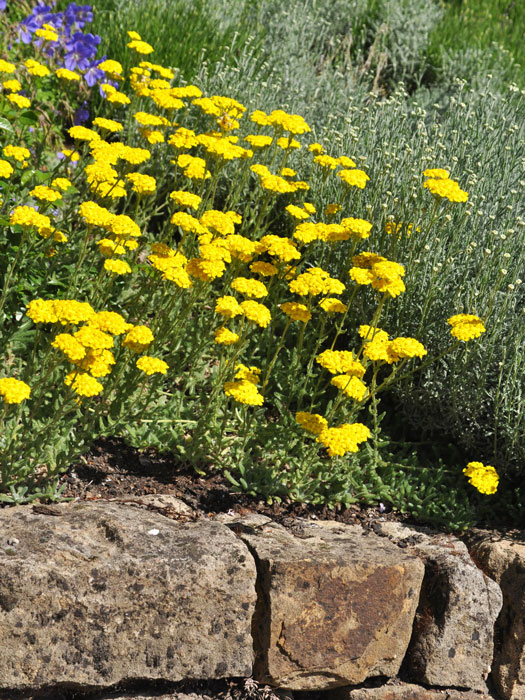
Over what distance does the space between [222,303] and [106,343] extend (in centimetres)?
53

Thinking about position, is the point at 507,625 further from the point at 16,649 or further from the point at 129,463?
the point at 16,649

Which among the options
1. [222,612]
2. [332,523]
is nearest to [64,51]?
[332,523]

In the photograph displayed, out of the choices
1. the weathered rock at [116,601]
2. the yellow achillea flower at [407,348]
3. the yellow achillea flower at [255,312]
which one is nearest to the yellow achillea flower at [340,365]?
the yellow achillea flower at [407,348]

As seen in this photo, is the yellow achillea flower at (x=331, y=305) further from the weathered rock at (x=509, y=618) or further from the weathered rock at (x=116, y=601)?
the weathered rock at (x=509, y=618)

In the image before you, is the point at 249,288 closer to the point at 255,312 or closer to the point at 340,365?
the point at 255,312

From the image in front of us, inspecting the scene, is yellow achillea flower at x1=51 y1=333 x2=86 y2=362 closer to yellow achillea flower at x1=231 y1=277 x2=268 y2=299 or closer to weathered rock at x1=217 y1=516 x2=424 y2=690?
yellow achillea flower at x1=231 y1=277 x2=268 y2=299

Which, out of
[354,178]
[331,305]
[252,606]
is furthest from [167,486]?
[354,178]

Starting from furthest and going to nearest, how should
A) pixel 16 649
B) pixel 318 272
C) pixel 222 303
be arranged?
pixel 318 272 → pixel 222 303 → pixel 16 649

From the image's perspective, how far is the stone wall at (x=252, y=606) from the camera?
2.32 metres

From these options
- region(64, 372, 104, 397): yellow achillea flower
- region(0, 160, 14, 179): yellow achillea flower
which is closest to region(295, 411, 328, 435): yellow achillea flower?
region(64, 372, 104, 397): yellow achillea flower

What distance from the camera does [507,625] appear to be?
2910 millimetres

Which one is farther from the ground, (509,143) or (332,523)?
(509,143)

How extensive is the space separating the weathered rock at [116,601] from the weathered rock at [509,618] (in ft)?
3.23

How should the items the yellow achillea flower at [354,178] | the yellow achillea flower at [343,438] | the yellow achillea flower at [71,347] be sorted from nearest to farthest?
the yellow achillea flower at [71,347], the yellow achillea flower at [343,438], the yellow achillea flower at [354,178]
